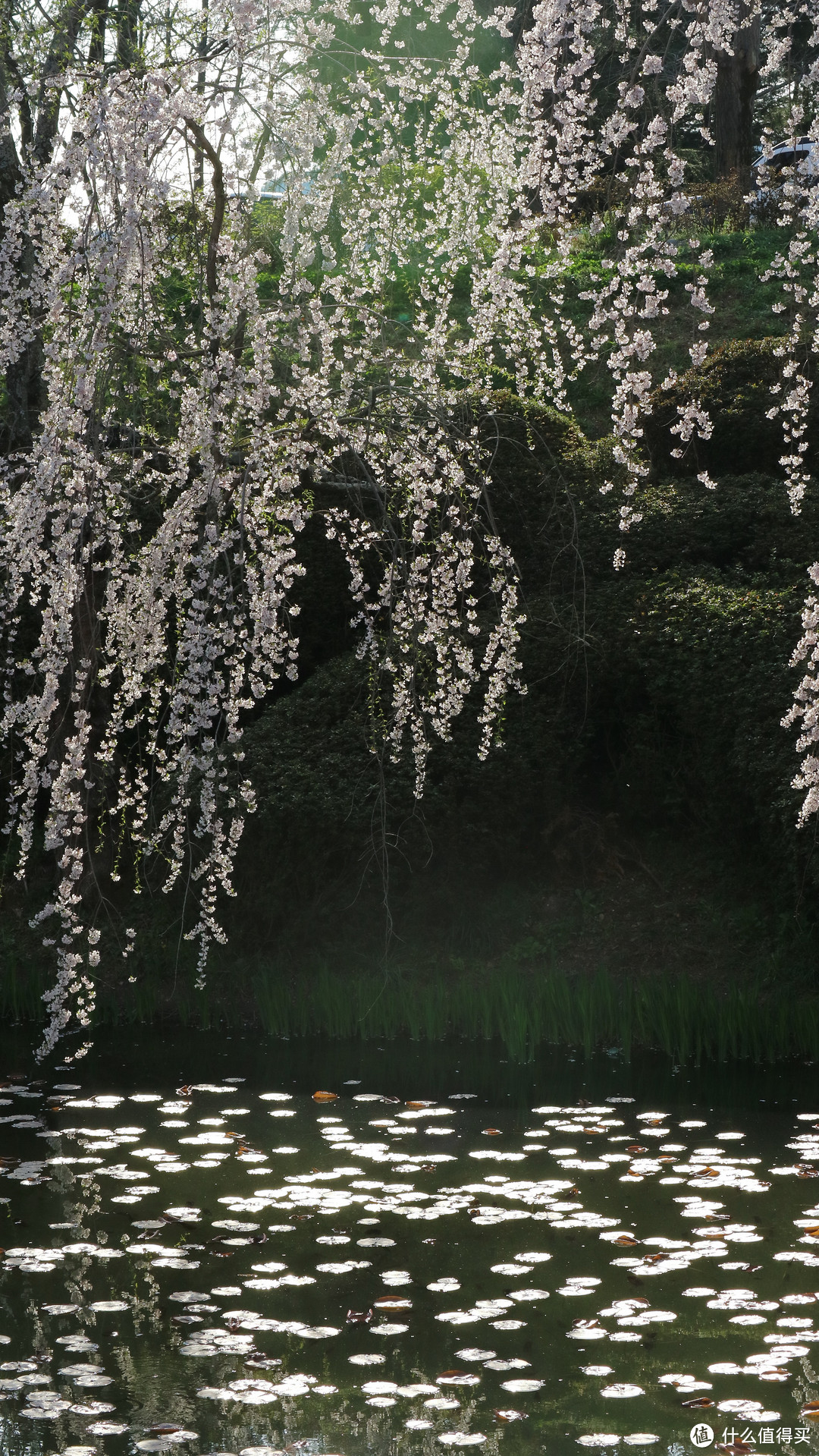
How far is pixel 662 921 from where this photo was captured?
7.86 meters

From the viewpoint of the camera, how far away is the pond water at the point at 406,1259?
10.8ft

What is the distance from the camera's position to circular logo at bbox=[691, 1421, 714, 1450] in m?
3.12

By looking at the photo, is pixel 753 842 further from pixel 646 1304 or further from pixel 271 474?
pixel 646 1304

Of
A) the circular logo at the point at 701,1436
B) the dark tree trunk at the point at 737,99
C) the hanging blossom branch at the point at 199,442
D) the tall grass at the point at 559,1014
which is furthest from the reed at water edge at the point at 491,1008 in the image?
the dark tree trunk at the point at 737,99

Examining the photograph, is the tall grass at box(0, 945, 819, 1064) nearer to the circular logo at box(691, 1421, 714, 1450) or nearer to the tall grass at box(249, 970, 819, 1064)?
the tall grass at box(249, 970, 819, 1064)

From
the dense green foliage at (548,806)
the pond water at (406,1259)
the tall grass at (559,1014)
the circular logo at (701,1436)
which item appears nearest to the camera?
the circular logo at (701,1436)

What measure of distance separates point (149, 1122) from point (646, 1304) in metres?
2.39

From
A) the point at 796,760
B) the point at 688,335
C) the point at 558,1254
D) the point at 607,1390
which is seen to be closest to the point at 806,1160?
the point at 558,1254

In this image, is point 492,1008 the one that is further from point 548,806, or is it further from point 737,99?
point 737,99

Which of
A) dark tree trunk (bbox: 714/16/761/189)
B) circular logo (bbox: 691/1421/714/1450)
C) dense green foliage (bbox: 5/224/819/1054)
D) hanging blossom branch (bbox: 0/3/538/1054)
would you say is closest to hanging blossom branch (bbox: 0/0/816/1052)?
hanging blossom branch (bbox: 0/3/538/1054)

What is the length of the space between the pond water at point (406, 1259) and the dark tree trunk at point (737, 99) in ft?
40.0

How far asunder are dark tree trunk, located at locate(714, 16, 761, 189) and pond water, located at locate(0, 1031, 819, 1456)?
12.2 metres

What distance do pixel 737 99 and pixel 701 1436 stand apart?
48.6 ft

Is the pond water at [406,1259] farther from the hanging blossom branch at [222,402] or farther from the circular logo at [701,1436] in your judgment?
the hanging blossom branch at [222,402]
